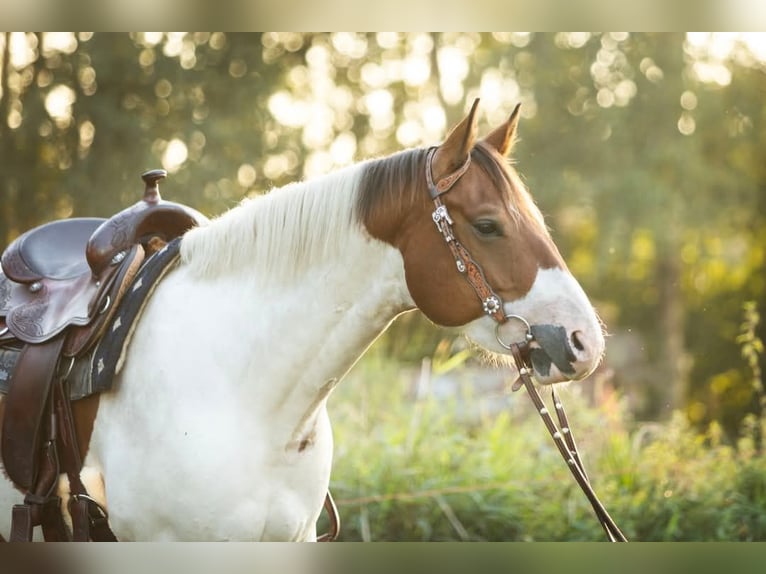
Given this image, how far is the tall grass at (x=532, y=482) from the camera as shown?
363 centimetres

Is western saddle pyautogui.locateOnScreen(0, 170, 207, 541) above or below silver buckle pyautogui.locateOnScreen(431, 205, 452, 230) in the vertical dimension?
below

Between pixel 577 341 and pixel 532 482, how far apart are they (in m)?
2.22

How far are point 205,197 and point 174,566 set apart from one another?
3.70 meters

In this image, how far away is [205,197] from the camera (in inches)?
219

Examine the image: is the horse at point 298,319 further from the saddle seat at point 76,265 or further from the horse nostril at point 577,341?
the saddle seat at point 76,265

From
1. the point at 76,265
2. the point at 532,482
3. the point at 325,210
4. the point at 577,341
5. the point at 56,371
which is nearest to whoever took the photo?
the point at 577,341

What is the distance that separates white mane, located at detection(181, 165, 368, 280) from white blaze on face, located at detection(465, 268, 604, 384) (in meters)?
0.43

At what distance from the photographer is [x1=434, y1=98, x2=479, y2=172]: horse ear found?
5.78 feet

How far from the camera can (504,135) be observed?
6.35ft

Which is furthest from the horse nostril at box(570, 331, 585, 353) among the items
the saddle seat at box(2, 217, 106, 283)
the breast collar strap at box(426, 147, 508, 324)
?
the saddle seat at box(2, 217, 106, 283)

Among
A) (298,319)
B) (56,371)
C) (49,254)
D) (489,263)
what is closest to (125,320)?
(56,371)

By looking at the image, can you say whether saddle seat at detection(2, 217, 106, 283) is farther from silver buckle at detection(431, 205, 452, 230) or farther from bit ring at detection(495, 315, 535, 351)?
bit ring at detection(495, 315, 535, 351)

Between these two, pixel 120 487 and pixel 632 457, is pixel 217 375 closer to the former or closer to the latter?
pixel 120 487

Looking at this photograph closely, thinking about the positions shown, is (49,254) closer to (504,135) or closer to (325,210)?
(325,210)
